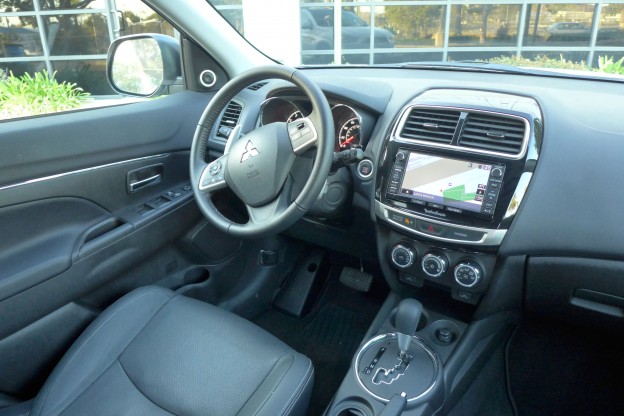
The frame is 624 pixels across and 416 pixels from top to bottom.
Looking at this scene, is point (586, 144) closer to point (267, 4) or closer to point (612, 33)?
point (267, 4)

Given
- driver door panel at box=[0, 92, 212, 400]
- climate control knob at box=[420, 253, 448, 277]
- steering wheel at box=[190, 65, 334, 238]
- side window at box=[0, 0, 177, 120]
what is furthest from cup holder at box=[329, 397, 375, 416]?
side window at box=[0, 0, 177, 120]

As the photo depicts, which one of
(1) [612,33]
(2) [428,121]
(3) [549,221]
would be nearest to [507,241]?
(3) [549,221]

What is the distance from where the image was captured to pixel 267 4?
6172 millimetres

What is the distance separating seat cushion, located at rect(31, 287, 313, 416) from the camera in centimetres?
Result: 134

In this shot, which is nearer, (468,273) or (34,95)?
(468,273)

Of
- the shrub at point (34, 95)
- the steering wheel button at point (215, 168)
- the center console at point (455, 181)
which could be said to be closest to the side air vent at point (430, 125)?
the center console at point (455, 181)

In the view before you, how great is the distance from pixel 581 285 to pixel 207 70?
5.34ft

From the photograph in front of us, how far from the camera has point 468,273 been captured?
154cm

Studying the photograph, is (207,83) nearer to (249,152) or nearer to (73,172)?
(73,172)

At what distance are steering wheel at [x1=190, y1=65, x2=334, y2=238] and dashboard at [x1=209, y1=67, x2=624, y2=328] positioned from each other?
310mm

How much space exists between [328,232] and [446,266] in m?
0.61

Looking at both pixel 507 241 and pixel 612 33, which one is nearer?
pixel 507 241

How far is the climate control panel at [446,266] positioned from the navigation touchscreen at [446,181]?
0.56 feet

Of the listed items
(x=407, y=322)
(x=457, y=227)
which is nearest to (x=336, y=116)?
(x=457, y=227)
